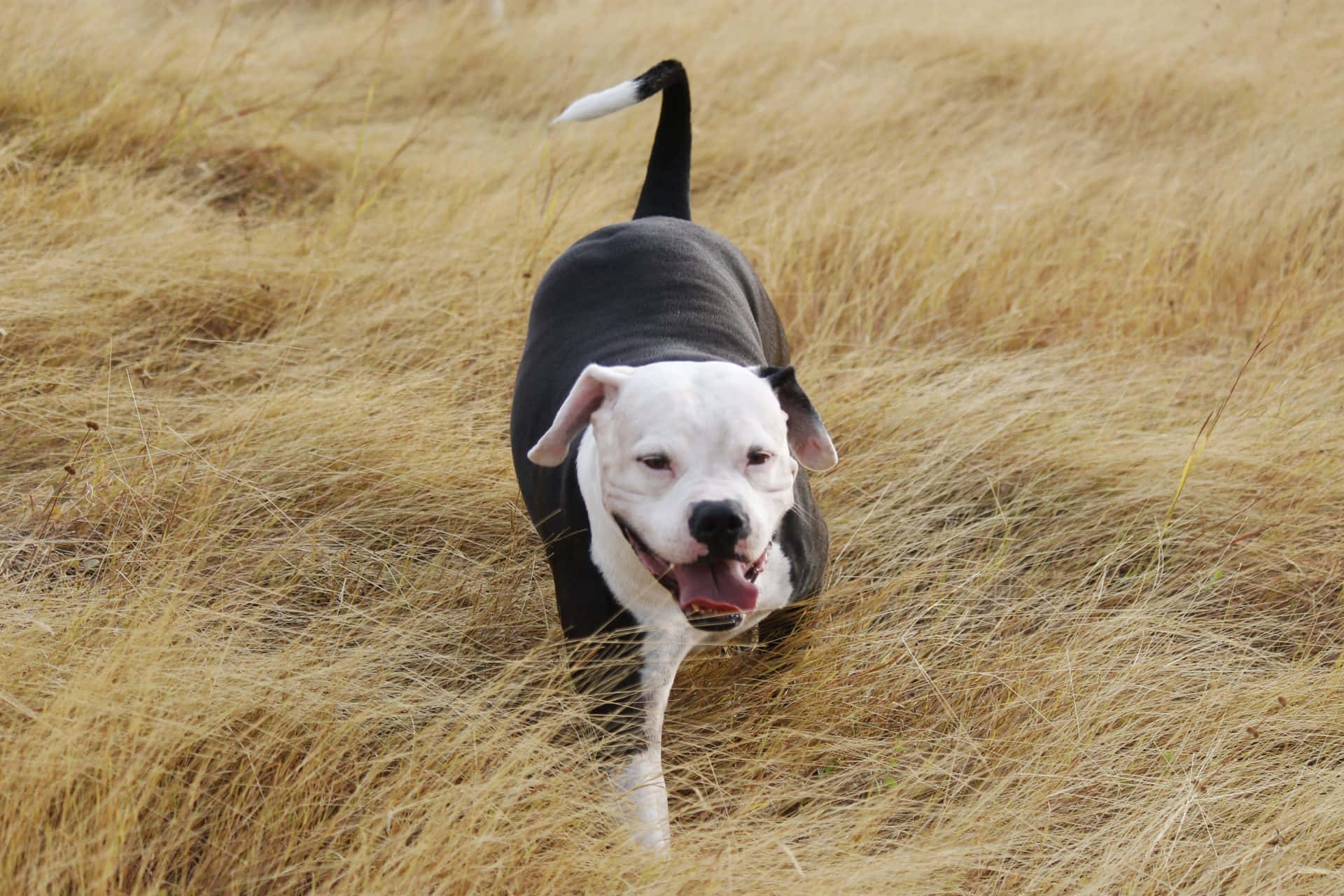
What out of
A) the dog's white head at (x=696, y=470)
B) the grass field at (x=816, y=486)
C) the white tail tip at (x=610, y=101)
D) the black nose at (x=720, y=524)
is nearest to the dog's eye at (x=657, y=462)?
the dog's white head at (x=696, y=470)

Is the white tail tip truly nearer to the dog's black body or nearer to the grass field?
the dog's black body

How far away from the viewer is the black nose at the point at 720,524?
189 cm

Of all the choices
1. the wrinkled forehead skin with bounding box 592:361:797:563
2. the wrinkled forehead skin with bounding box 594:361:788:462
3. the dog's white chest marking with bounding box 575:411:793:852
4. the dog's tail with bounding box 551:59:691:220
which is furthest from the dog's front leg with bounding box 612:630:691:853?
the dog's tail with bounding box 551:59:691:220

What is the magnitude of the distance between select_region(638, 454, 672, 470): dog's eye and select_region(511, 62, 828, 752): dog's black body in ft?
0.87

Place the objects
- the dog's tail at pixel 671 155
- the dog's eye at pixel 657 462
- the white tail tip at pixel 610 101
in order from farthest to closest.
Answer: the dog's tail at pixel 671 155 < the white tail tip at pixel 610 101 < the dog's eye at pixel 657 462

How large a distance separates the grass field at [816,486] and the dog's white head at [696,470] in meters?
0.37

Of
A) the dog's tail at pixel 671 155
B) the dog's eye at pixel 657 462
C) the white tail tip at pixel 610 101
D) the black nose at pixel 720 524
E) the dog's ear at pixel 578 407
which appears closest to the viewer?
the black nose at pixel 720 524

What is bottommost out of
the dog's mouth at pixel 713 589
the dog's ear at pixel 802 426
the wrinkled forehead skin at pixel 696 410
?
the dog's mouth at pixel 713 589

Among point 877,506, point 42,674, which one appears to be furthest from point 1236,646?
point 42,674

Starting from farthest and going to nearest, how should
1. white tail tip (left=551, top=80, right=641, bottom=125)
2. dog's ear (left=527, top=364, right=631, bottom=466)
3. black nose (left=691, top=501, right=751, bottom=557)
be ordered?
1. white tail tip (left=551, top=80, right=641, bottom=125)
2. dog's ear (left=527, top=364, right=631, bottom=466)
3. black nose (left=691, top=501, right=751, bottom=557)

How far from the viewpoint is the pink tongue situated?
199 cm

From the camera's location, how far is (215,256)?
3949mm

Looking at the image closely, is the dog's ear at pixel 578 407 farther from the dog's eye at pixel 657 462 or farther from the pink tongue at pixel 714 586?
the pink tongue at pixel 714 586

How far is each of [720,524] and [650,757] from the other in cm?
50
